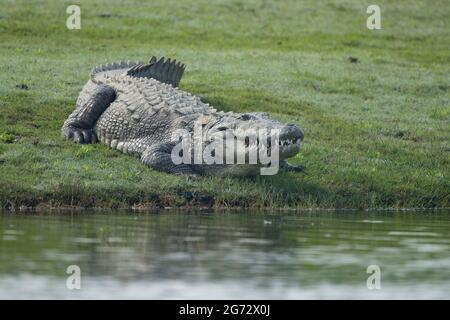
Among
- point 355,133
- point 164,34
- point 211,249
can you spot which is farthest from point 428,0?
point 211,249

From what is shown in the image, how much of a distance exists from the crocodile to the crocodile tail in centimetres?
2

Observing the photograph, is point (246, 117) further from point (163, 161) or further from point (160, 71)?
point (160, 71)

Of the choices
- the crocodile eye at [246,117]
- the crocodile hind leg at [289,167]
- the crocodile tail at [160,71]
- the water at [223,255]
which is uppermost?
the crocodile tail at [160,71]

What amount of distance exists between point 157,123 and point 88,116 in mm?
1466

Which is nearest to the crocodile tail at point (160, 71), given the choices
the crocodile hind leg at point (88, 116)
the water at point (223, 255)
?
the crocodile hind leg at point (88, 116)

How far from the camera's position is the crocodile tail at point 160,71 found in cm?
1945

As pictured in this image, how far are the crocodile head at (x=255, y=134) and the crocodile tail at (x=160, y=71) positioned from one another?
3250 millimetres

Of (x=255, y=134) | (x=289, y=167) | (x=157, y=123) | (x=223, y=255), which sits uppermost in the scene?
(x=157, y=123)

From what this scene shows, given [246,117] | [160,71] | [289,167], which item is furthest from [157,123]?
[160,71]

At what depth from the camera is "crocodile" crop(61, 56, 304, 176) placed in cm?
1584

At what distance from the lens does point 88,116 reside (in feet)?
59.3

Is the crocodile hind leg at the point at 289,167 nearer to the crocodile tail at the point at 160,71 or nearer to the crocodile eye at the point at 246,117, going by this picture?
the crocodile eye at the point at 246,117

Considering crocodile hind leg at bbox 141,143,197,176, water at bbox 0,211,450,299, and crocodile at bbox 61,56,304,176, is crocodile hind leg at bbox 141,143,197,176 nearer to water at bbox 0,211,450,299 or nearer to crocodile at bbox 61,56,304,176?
crocodile at bbox 61,56,304,176
